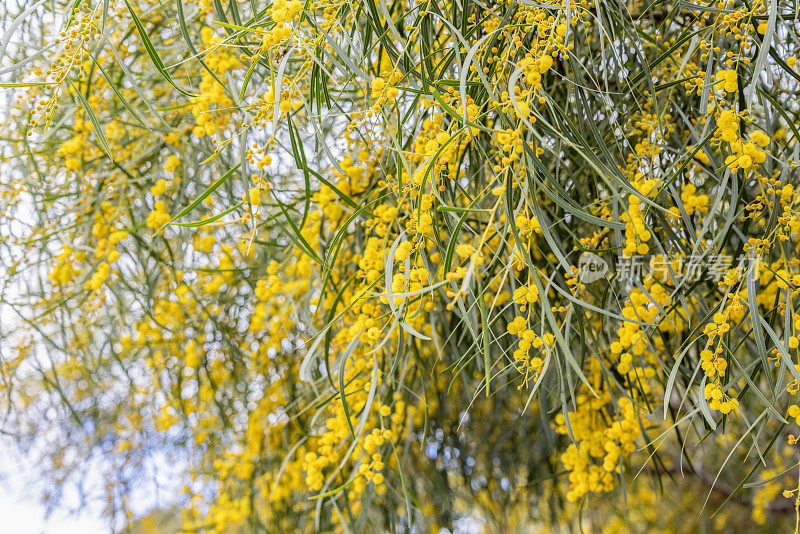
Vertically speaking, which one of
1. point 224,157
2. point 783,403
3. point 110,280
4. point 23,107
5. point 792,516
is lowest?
point 792,516

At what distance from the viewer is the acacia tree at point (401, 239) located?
61 centimetres

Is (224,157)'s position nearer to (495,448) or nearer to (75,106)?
(75,106)

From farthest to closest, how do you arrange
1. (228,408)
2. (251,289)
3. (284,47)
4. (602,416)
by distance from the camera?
(228,408) < (251,289) < (602,416) < (284,47)

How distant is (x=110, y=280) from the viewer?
0.99 m

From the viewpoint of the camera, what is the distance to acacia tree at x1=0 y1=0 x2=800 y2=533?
606 mm

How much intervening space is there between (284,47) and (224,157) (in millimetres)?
541

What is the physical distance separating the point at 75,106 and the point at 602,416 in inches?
36.7

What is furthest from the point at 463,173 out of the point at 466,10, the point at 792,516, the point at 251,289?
the point at 792,516

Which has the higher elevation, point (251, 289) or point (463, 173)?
point (251, 289)

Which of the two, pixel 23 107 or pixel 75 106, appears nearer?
pixel 75 106

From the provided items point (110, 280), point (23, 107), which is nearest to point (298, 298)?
point (110, 280)

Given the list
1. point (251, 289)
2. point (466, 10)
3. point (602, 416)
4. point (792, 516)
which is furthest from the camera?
point (792, 516)

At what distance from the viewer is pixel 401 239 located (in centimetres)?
60

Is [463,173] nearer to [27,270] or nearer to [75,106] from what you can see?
[75,106]
